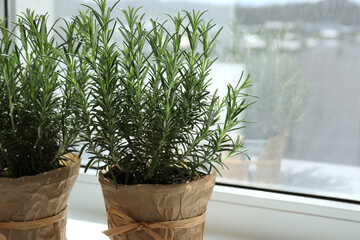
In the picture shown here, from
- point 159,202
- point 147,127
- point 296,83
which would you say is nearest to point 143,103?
point 147,127

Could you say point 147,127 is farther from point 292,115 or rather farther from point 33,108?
point 292,115

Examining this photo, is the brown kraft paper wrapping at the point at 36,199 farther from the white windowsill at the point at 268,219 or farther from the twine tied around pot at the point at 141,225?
the white windowsill at the point at 268,219

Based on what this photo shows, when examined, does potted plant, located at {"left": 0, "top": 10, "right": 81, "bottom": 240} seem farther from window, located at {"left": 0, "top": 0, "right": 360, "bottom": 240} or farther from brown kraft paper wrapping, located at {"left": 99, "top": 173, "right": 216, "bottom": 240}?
window, located at {"left": 0, "top": 0, "right": 360, "bottom": 240}

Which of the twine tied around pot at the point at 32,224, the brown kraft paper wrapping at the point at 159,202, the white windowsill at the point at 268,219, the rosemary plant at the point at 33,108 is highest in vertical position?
the rosemary plant at the point at 33,108

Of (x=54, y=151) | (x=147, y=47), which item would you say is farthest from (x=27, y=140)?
(x=147, y=47)

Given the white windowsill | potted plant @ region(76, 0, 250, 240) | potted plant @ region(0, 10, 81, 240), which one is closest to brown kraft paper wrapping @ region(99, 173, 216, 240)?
potted plant @ region(76, 0, 250, 240)

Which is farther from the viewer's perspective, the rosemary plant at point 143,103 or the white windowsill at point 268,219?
the white windowsill at point 268,219

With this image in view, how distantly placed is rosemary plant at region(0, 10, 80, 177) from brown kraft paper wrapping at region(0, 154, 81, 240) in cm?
4

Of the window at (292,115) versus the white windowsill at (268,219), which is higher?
the window at (292,115)

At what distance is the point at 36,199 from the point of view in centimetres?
77

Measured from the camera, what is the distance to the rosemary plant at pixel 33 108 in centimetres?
76

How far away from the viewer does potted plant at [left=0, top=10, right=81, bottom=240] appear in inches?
29.8

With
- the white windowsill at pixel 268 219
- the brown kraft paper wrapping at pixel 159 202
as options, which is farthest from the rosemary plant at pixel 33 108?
the white windowsill at pixel 268 219

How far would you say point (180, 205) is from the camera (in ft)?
2.44
